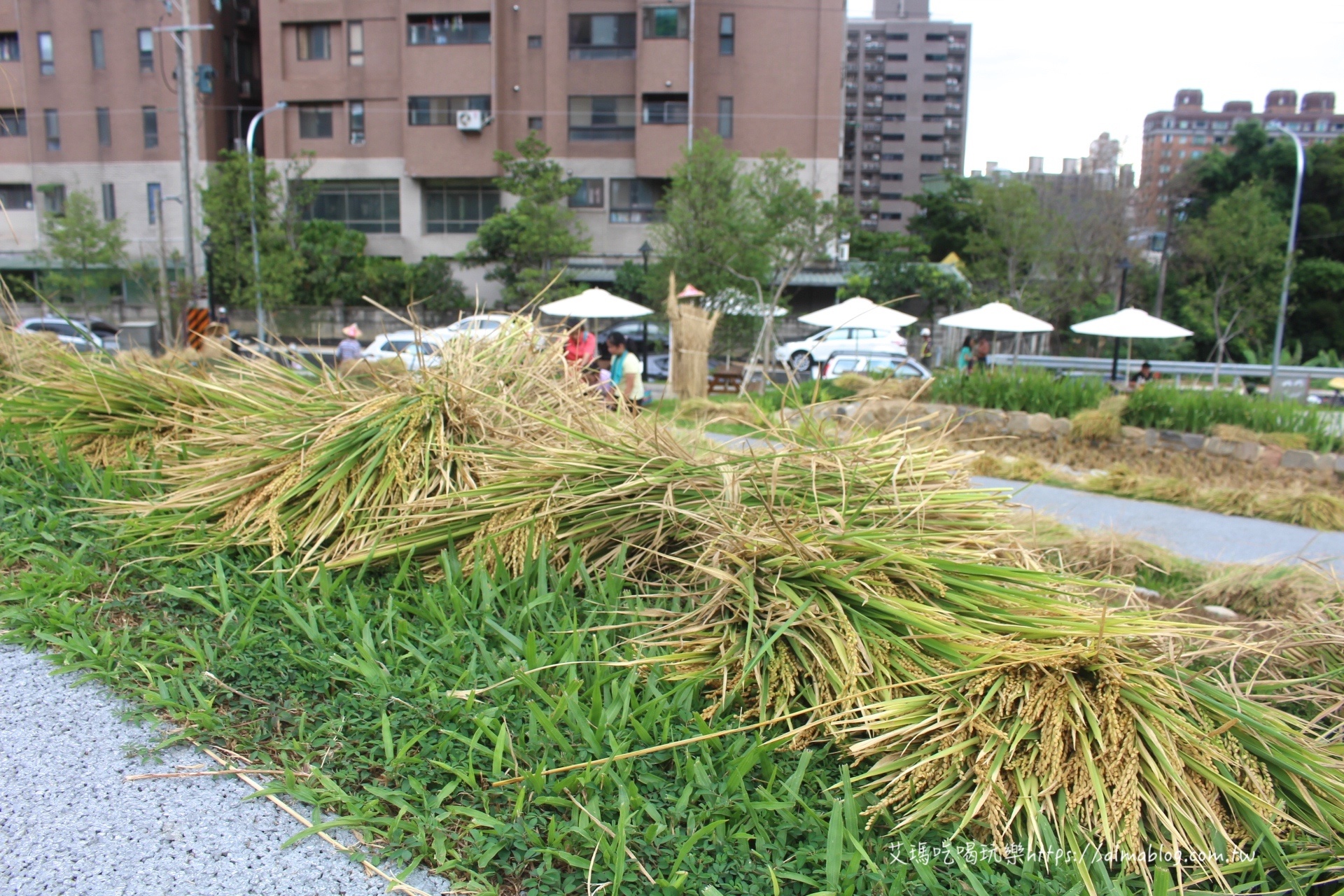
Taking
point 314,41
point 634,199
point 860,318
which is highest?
point 314,41

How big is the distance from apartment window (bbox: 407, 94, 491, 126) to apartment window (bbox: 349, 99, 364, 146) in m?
2.69

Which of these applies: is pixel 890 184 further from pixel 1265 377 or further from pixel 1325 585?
pixel 1325 585

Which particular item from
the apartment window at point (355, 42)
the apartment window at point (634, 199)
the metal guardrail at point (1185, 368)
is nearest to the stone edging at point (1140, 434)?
the metal guardrail at point (1185, 368)

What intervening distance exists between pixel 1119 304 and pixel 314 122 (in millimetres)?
33064

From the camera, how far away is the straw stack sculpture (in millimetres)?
2438

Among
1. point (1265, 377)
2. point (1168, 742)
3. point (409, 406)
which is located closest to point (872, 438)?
point (1168, 742)

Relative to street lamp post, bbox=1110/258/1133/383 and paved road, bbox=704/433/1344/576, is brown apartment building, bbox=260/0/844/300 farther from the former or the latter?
paved road, bbox=704/433/1344/576

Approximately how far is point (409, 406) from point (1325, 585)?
4510 mm

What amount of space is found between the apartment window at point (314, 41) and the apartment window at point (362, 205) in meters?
5.15

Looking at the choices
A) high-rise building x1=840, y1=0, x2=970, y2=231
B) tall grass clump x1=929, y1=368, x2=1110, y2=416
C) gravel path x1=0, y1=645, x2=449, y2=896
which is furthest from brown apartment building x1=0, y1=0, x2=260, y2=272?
high-rise building x1=840, y1=0, x2=970, y2=231

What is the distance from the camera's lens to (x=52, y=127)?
41.3 m

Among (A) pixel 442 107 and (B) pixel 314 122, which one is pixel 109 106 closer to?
(B) pixel 314 122

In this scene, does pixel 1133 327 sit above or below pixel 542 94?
below

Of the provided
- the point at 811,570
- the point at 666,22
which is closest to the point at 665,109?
the point at 666,22
